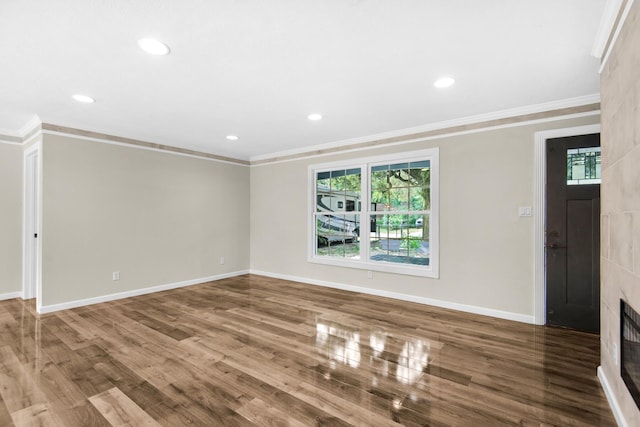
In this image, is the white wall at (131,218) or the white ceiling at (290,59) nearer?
the white ceiling at (290,59)

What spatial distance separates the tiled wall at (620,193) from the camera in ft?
5.34

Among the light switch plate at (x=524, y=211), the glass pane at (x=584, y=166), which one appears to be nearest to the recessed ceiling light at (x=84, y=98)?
the light switch plate at (x=524, y=211)

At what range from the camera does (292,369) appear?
98.8 inches

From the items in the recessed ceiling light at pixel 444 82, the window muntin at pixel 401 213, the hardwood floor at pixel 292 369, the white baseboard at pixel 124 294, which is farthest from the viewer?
the window muntin at pixel 401 213

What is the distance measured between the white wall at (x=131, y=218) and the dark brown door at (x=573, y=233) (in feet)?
16.7

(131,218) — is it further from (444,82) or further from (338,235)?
(444,82)

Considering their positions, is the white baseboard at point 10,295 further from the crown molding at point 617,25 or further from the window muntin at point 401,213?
the crown molding at point 617,25

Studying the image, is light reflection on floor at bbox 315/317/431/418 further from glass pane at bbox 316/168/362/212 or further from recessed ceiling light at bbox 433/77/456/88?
recessed ceiling light at bbox 433/77/456/88

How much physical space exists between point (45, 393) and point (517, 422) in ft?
10.2

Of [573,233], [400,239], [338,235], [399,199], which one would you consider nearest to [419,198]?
[399,199]

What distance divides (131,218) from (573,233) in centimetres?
575

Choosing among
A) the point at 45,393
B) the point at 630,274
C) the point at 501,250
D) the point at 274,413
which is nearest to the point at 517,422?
the point at 630,274

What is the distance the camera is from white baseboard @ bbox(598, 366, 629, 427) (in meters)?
1.81

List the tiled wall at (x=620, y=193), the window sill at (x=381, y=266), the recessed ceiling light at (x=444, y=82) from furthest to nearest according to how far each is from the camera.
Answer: the window sill at (x=381, y=266) < the recessed ceiling light at (x=444, y=82) < the tiled wall at (x=620, y=193)
